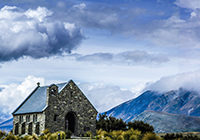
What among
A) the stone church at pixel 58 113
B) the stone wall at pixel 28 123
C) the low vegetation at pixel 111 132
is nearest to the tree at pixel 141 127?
the low vegetation at pixel 111 132

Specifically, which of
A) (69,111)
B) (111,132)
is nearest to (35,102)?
(69,111)

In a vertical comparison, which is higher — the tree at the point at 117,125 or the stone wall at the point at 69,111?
the stone wall at the point at 69,111

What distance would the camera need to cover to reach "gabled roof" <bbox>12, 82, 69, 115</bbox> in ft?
154

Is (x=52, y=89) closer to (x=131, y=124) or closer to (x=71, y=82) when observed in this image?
(x=71, y=82)

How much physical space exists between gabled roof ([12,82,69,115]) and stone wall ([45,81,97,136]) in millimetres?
1178

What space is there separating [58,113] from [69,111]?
217 cm

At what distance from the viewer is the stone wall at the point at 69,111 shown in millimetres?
44844

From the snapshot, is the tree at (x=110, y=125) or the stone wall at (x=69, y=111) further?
the tree at (x=110, y=125)

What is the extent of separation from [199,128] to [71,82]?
163606mm

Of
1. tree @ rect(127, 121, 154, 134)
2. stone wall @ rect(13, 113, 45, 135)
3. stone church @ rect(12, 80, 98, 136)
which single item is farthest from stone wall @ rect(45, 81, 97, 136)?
tree @ rect(127, 121, 154, 134)

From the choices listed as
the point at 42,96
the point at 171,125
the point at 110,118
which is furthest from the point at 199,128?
the point at 42,96

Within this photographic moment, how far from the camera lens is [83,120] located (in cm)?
4816

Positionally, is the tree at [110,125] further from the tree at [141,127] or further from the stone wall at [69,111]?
the stone wall at [69,111]

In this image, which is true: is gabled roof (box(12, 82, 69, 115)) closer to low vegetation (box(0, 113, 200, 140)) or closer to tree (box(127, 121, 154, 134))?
low vegetation (box(0, 113, 200, 140))
